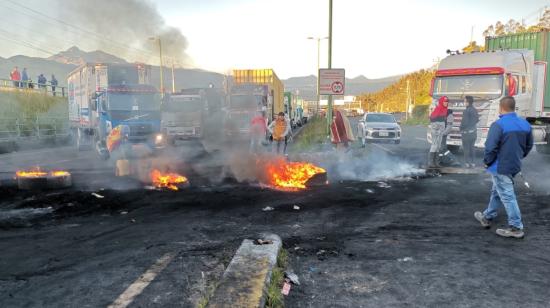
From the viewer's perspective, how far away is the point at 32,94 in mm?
24594

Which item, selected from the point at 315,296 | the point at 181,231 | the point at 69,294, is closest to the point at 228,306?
the point at 315,296

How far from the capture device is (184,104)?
21.3 m

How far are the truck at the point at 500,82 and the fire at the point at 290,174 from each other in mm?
6228

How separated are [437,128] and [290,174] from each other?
5.39 meters

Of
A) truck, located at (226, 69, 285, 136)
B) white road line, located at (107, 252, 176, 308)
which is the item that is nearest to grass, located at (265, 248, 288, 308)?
white road line, located at (107, 252, 176, 308)

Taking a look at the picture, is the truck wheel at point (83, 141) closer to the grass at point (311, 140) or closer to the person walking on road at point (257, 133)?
the person walking on road at point (257, 133)

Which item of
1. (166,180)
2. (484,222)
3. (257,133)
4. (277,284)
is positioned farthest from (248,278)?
(257,133)

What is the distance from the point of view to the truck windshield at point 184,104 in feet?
69.4

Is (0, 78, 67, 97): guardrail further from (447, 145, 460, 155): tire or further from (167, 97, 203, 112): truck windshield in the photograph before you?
(447, 145, 460, 155): tire

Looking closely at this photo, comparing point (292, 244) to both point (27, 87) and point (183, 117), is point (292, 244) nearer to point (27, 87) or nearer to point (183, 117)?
point (183, 117)

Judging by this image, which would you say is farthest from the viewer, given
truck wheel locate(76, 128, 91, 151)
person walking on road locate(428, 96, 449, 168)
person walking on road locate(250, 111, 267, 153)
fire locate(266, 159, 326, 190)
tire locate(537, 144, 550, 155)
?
truck wheel locate(76, 128, 91, 151)

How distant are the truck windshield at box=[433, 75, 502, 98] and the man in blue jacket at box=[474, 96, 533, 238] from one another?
7.95 meters

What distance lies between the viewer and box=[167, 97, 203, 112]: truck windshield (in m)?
21.2

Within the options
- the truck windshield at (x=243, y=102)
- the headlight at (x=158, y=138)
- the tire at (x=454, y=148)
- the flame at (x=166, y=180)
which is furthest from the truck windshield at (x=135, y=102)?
the tire at (x=454, y=148)
